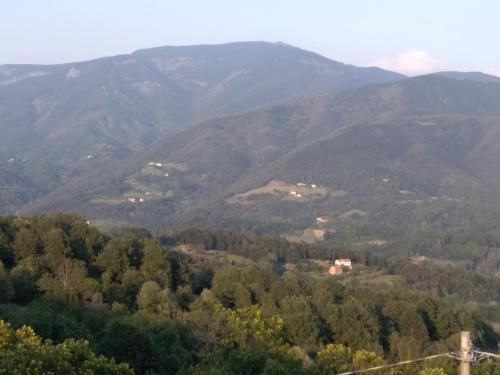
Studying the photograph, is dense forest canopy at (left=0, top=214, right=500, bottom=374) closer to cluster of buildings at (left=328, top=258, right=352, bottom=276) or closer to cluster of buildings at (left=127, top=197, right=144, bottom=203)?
cluster of buildings at (left=328, top=258, right=352, bottom=276)

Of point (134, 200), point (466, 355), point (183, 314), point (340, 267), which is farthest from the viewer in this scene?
point (134, 200)

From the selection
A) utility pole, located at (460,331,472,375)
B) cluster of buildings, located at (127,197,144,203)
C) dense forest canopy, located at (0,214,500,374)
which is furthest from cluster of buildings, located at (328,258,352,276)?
cluster of buildings, located at (127,197,144,203)

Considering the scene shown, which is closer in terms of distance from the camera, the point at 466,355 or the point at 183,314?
the point at 466,355

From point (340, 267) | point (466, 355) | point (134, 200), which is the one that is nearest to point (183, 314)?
point (466, 355)

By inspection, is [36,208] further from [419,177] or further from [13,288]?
[13,288]

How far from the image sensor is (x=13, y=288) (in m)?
35.2

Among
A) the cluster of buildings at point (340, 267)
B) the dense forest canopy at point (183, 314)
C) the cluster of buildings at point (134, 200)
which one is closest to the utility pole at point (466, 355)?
the dense forest canopy at point (183, 314)

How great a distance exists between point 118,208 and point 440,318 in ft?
420

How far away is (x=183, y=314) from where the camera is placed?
3581cm

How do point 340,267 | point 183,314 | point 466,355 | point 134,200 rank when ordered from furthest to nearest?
point 134,200 < point 340,267 < point 183,314 < point 466,355

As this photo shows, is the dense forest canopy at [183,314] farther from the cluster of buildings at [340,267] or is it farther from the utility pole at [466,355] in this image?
the cluster of buildings at [340,267]

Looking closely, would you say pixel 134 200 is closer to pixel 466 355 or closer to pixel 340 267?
pixel 340 267

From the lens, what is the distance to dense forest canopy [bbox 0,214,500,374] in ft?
83.8

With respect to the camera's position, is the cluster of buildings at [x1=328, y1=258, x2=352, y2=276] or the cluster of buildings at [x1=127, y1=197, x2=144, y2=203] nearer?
the cluster of buildings at [x1=328, y1=258, x2=352, y2=276]
